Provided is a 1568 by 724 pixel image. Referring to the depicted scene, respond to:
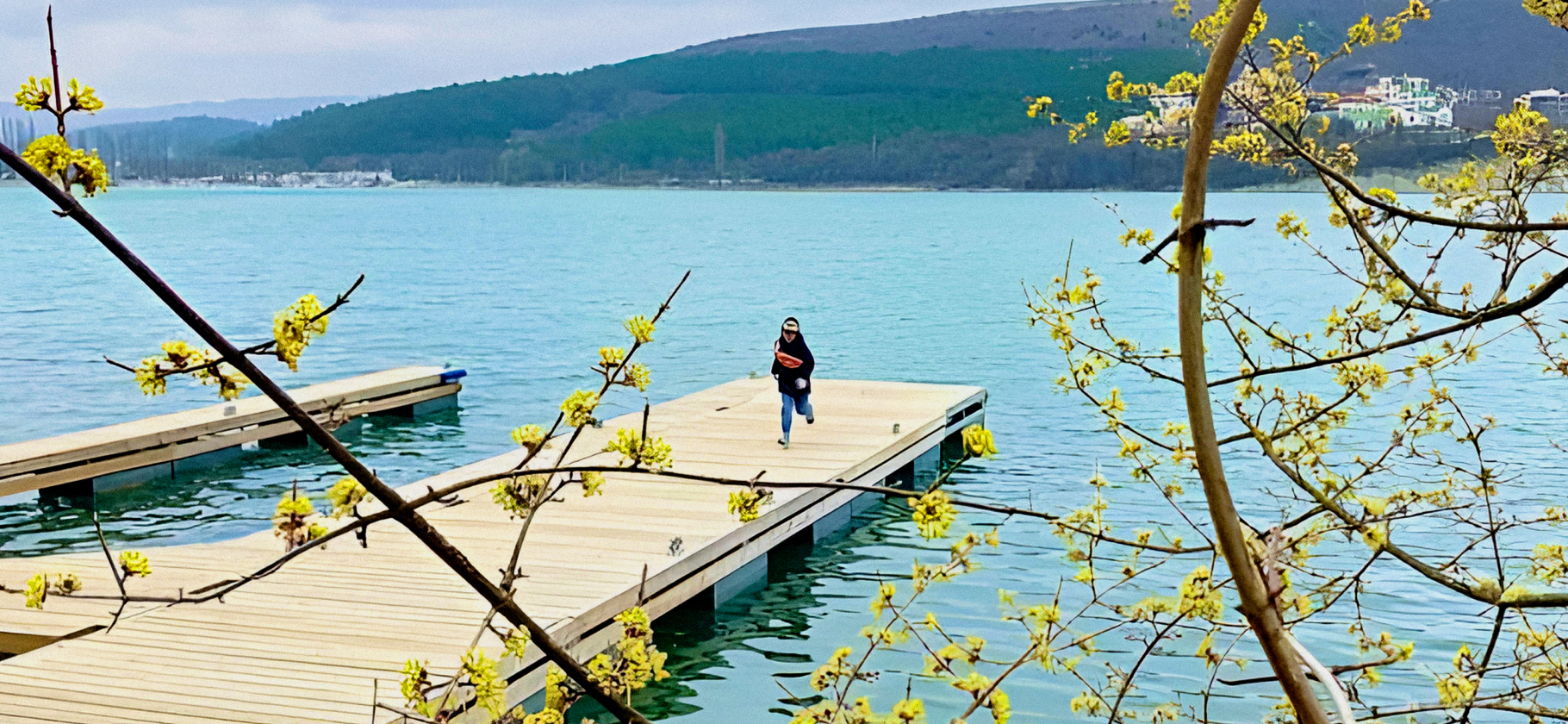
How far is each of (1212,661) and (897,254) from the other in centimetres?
6675

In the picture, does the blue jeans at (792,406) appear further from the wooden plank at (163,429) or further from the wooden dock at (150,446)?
the wooden plank at (163,429)

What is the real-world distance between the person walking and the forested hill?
364 ft

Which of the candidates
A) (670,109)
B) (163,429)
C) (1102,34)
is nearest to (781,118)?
(670,109)

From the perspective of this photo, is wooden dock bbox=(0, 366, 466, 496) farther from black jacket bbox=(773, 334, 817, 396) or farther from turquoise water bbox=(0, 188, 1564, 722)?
black jacket bbox=(773, 334, 817, 396)

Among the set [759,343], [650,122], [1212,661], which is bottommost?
[759,343]

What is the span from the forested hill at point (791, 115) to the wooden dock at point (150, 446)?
361 feet

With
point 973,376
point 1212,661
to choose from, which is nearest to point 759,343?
point 973,376

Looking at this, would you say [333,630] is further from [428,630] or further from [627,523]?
[627,523]

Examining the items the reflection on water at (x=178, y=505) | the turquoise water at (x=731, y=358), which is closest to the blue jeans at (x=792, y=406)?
the turquoise water at (x=731, y=358)

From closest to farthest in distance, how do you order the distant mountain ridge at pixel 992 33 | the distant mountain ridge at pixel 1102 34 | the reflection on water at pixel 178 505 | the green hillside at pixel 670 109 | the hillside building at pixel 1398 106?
the hillside building at pixel 1398 106
the reflection on water at pixel 178 505
the distant mountain ridge at pixel 1102 34
the distant mountain ridge at pixel 992 33
the green hillside at pixel 670 109

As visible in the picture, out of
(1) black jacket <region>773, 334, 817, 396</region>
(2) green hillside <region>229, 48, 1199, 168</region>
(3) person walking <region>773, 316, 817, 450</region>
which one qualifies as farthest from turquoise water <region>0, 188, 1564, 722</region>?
(2) green hillside <region>229, 48, 1199, 168</region>

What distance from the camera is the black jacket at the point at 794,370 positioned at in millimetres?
12531

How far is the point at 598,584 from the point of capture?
25.7 ft

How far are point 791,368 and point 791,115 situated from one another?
5797 inches
